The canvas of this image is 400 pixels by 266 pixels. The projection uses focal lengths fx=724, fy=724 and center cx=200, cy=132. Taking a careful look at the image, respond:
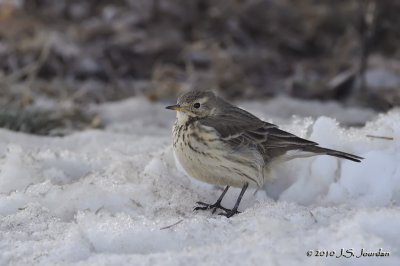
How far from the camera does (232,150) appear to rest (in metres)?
4.65

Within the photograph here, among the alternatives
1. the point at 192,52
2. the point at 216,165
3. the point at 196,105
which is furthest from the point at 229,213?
the point at 192,52

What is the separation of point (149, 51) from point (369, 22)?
2616 millimetres

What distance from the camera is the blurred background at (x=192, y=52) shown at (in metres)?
7.90

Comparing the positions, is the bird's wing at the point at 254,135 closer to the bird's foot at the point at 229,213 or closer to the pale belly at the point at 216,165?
the pale belly at the point at 216,165

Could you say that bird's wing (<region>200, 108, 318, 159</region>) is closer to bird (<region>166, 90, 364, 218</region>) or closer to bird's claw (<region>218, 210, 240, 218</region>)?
bird (<region>166, 90, 364, 218</region>)

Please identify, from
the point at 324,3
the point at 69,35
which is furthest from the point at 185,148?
the point at 324,3

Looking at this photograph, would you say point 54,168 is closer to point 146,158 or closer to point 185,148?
point 146,158

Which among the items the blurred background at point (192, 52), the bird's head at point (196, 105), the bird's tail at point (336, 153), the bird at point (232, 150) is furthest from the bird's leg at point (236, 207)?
the blurred background at point (192, 52)

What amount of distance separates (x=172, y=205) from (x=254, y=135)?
0.77 m

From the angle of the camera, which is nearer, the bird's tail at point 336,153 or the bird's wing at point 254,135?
the bird's tail at point 336,153

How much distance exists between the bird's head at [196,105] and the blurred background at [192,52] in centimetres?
201

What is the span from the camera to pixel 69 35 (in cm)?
882

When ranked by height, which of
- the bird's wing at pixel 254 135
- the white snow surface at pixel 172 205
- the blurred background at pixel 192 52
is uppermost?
the blurred background at pixel 192 52

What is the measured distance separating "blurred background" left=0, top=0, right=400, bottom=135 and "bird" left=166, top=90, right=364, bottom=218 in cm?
226
